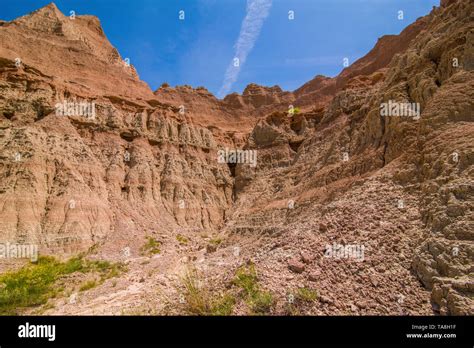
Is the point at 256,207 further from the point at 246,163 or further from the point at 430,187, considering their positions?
the point at 430,187

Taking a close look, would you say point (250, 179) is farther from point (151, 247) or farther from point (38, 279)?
point (38, 279)

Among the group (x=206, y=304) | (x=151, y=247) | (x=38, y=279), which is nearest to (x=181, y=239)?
(x=151, y=247)

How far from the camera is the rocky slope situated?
736 centimetres

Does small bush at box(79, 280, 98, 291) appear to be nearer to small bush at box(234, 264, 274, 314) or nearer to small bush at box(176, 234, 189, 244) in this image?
small bush at box(234, 264, 274, 314)

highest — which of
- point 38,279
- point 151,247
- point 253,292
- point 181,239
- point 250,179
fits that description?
point 250,179

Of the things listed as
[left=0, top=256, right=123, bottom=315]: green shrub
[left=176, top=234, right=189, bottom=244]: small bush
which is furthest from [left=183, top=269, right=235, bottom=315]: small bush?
[left=176, top=234, right=189, bottom=244]: small bush

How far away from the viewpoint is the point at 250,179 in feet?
130

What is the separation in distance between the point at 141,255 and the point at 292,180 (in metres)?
17.3

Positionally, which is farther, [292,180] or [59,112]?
[292,180]

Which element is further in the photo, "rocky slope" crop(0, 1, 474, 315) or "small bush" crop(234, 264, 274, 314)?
"rocky slope" crop(0, 1, 474, 315)

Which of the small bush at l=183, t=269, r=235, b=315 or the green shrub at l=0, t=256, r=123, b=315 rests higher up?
the small bush at l=183, t=269, r=235, b=315

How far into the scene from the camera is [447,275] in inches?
243

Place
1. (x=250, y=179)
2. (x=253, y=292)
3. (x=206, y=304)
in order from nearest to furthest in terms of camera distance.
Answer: (x=206, y=304)
(x=253, y=292)
(x=250, y=179)
